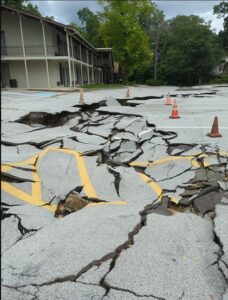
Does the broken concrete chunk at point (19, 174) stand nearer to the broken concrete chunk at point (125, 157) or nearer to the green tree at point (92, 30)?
the broken concrete chunk at point (125, 157)

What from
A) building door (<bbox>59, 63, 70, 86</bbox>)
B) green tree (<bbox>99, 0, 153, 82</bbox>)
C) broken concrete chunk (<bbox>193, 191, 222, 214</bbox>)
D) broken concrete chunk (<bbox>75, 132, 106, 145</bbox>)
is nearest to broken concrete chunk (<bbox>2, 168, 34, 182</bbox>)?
broken concrete chunk (<bbox>75, 132, 106, 145</bbox>)

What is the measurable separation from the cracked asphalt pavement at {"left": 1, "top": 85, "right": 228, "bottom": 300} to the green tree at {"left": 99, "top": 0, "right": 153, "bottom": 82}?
33838 millimetres

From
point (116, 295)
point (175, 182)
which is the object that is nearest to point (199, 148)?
point (175, 182)

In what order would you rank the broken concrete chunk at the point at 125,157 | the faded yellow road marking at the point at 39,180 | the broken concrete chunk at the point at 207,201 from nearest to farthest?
the broken concrete chunk at the point at 207,201 < the faded yellow road marking at the point at 39,180 < the broken concrete chunk at the point at 125,157

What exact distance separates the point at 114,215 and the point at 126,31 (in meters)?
38.1

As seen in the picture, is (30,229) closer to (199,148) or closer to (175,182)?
(175,182)

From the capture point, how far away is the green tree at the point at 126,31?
124 feet

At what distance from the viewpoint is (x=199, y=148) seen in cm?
588

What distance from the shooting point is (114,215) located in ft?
11.8

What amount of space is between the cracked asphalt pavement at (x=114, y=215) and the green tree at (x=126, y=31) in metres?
33.8

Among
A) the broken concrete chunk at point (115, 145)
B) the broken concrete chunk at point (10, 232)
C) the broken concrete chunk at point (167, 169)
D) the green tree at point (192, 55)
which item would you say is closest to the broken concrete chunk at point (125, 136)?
the broken concrete chunk at point (115, 145)

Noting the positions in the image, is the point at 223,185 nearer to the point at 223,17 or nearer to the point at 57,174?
the point at 57,174

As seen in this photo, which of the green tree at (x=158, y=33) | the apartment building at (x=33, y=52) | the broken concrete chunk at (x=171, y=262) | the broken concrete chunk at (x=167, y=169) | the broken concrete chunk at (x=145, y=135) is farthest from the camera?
A: the green tree at (x=158, y=33)

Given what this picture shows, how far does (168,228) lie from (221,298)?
107 cm
